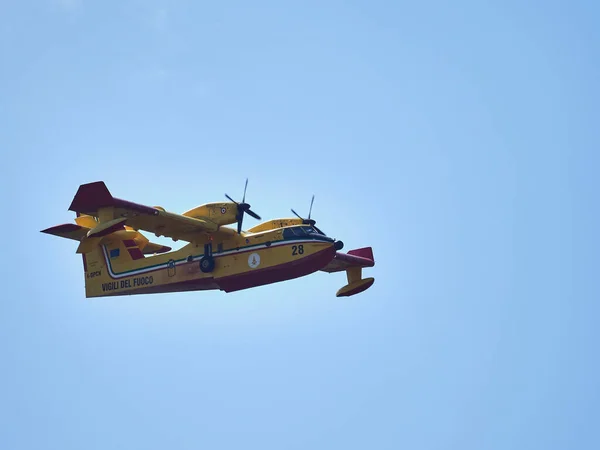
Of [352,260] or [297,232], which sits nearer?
[297,232]

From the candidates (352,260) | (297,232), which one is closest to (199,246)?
(297,232)

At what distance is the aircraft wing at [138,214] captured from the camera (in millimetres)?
33906

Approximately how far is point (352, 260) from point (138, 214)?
34.7 ft

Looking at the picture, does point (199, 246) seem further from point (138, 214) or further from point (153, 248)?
point (153, 248)

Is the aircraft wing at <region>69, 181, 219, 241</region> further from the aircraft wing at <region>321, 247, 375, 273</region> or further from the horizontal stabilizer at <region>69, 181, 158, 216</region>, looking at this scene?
the aircraft wing at <region>321, 247, 375, 273</region>

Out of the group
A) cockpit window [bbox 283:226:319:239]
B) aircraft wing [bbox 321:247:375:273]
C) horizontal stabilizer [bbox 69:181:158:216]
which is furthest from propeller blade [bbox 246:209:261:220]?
aircraft wing [bbox 321:247:375:273]

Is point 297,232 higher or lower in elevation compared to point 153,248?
lower

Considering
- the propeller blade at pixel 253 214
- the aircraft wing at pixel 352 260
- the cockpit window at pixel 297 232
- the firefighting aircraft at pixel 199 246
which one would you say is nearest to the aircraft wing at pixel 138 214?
the firefighting aircraft at pixel 199 246

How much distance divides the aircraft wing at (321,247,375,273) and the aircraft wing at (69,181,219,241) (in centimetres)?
684

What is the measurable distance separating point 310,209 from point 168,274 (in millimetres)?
6102

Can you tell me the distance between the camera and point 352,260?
1642 inches

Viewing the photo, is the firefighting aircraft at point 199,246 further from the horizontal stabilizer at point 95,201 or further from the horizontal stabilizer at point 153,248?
the horizontal stabilizer at point 153,248

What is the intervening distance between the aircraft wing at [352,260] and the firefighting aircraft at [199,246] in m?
3.51

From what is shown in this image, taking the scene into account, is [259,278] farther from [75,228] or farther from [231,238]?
[75,228]
